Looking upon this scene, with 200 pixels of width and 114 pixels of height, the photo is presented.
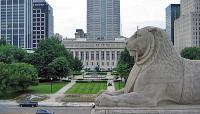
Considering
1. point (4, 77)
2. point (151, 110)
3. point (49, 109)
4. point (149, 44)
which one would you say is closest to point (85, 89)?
point (4, 77)

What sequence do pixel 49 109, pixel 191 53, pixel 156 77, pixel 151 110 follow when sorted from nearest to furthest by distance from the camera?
pixel 151 110, pixel 156 77, pixel 49 109, pixel 191 53

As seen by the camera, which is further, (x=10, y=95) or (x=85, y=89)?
A: (x=85, y=89)

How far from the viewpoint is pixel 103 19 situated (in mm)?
188875

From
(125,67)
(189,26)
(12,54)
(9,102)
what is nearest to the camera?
(9,102)

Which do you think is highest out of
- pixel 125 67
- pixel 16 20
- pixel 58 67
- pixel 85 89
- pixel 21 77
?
pixel 16 20

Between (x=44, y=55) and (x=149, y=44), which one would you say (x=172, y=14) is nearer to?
(x=44, y=55)

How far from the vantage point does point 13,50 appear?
75750 millimetres

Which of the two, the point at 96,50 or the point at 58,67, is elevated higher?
the point at 96,50

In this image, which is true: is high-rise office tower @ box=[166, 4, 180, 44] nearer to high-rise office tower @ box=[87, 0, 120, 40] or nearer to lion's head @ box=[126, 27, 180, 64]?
high-rise office tower @ box=[87, 0, 120, 40]

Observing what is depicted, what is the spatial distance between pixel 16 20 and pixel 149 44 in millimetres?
148792

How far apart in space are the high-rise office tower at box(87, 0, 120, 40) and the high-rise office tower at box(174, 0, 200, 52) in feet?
207

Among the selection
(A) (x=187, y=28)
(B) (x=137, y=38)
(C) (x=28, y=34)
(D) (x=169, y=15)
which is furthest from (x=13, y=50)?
(D) (x=169, y=15)

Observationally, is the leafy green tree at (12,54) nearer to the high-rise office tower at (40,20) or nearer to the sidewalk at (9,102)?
the sidewalk at (9,102)

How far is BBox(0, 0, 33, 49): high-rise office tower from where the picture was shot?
156m
